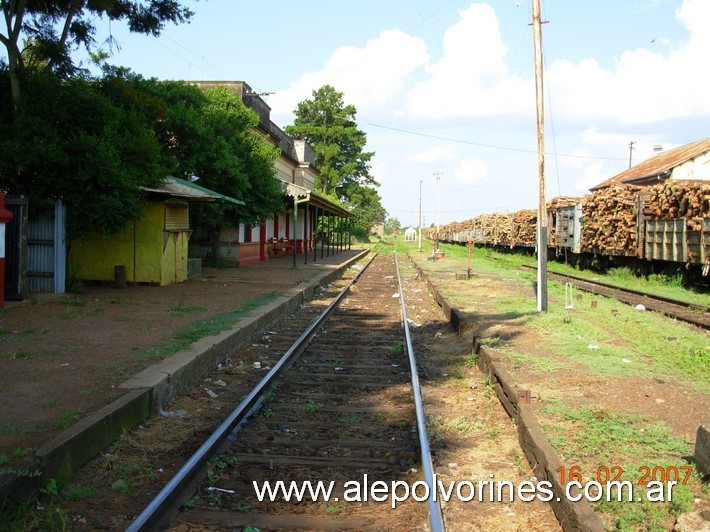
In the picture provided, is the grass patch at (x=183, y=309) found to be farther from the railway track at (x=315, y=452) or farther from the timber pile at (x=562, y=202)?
the timber pile at (x=562, y=202)

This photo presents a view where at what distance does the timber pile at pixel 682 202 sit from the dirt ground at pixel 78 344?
1083 cm

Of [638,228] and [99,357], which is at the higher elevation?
[638,228]

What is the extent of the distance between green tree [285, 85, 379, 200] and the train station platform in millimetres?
51928

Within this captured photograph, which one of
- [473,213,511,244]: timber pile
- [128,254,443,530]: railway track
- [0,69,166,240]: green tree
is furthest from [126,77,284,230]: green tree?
[473,213,511,244]: timber pile

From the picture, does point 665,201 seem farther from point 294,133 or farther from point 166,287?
point 294,133

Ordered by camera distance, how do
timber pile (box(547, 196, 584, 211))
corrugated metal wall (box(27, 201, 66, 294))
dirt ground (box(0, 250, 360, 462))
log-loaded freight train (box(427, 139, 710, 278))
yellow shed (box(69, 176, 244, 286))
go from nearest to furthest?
dirt ground (box(0, 250, 360, 462)), corrugated metal wall (box(27, 201, 66, 294)), yellow shed (box(69, 176, 244, 286)), log-loaded freight train (box(427, 139, 710, 278)), timber pile (box(547, 196, 584, 211))

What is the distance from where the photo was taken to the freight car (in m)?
16.2

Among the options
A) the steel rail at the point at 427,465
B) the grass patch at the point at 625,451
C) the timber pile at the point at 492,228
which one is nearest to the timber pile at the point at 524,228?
the timber pile at the point at 492,228

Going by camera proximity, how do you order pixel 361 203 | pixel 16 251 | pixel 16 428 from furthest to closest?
pixel 361 203
pixel 16 251
pixel 16 428

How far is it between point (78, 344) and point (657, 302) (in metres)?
12.3

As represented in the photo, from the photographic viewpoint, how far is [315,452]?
509 cm

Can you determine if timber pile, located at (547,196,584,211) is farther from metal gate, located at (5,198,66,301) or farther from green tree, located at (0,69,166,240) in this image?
metal gate, located at (5,198,66,301)

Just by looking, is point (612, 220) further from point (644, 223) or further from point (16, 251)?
point (16, 251)

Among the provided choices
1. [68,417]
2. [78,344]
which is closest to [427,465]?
[68,417]
